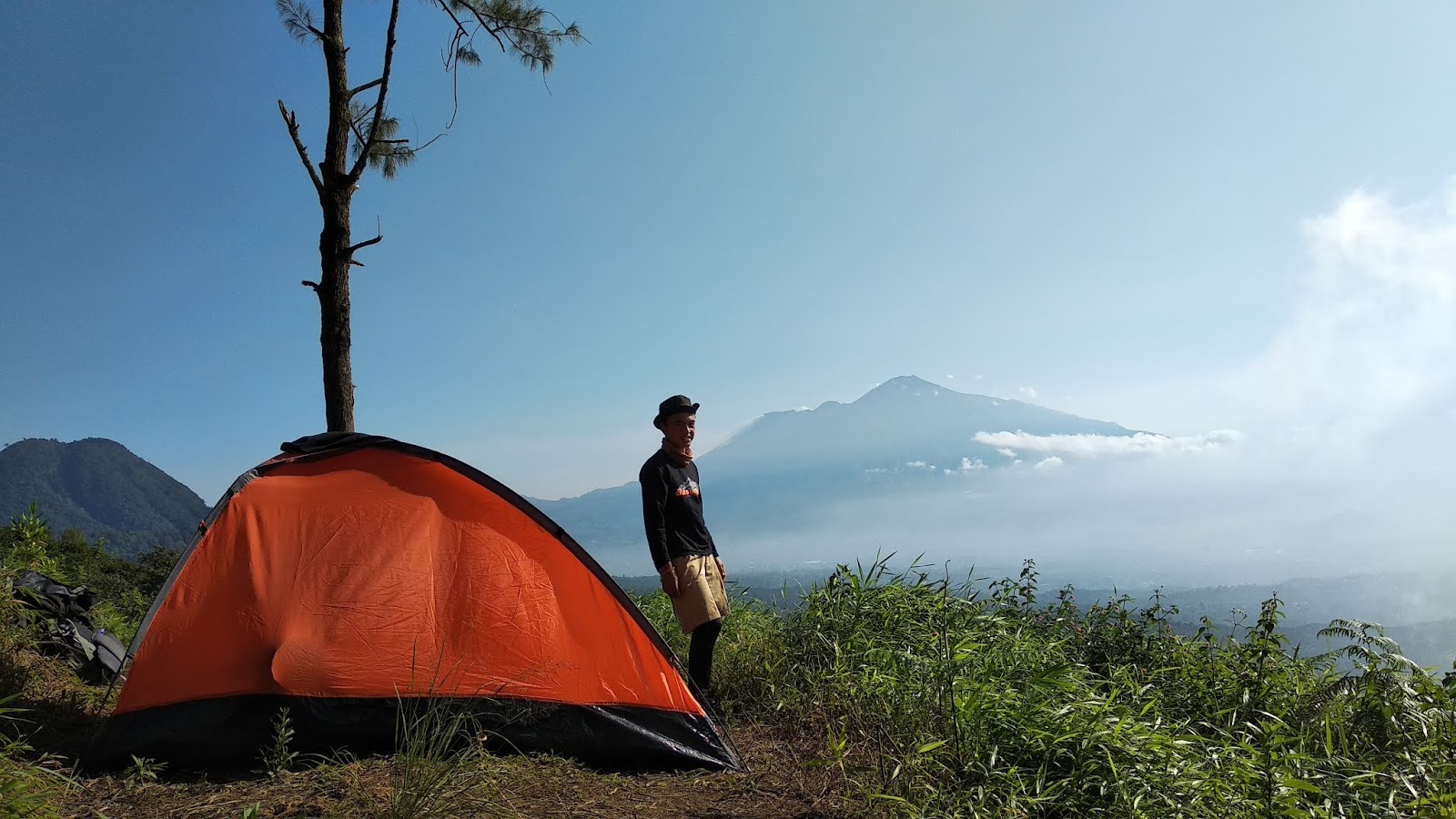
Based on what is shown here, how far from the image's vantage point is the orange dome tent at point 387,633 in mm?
3883

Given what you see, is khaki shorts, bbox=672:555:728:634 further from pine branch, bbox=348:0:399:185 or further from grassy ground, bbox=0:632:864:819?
pine branch, bbox=348:0:399:185

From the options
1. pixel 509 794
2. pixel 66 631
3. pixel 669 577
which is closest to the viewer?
pixel 509 794

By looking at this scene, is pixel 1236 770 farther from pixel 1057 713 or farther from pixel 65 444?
pixel 65 444

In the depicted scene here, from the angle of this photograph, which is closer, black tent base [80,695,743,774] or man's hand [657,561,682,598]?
black tent base [80,695,743,774]

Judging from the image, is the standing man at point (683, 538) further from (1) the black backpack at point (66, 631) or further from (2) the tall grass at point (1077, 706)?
(1) the black backpack at point (66, 631)

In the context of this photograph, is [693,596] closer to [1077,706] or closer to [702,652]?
[702,652]

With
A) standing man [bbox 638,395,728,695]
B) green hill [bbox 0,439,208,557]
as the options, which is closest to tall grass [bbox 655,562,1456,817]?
standing man [bbox 638,395,728,695]

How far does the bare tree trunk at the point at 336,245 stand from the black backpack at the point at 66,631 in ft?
7.86

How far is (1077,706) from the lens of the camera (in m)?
3.77

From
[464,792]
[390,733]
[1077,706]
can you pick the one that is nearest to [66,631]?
[390,733]

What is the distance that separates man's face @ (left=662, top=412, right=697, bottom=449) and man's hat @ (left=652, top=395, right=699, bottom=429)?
0.08ft

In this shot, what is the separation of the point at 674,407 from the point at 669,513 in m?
0.70

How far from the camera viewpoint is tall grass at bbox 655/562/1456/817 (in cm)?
323

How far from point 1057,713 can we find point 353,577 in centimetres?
384
